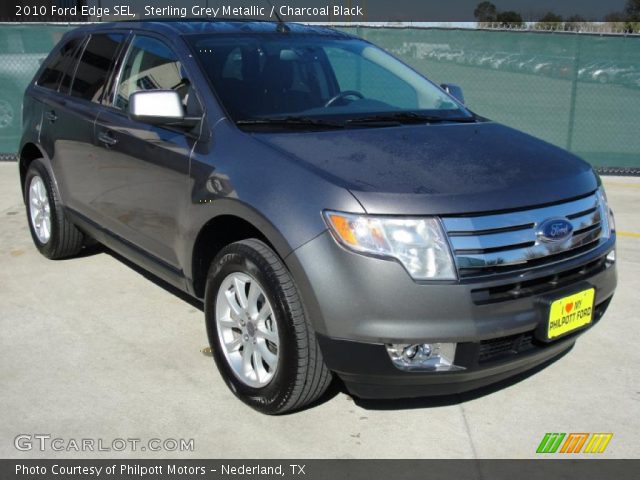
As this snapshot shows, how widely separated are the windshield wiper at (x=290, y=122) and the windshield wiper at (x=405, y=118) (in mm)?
145

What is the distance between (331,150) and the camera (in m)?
3.25

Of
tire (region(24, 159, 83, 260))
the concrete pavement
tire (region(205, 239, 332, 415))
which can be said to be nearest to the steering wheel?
tire (region(205, 239, 332, 415))

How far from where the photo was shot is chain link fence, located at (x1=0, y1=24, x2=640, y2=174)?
369 inches

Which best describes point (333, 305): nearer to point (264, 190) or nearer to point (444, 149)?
point (264, 190)

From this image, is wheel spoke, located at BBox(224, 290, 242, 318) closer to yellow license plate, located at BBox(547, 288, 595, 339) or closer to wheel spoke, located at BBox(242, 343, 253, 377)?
wheel spoke, located at BBox(242, 343, 253, 377)

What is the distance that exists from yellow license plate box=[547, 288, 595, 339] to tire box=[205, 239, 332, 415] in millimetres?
971

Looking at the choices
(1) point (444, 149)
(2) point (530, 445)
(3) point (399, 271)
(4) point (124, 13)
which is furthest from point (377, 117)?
(4) point (124, 13)

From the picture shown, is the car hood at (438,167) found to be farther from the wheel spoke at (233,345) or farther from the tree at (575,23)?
the tree at (575,23)

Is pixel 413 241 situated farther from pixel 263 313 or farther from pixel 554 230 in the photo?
pixel 263 313

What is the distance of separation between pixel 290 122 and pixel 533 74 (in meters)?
6.88

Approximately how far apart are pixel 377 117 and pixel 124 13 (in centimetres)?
1975

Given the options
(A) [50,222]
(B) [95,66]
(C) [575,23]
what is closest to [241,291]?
(B) [95,66]

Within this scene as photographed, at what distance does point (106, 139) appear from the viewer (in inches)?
174

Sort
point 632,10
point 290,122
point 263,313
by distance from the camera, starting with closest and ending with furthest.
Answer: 1. point 263,313
2. point 290,122
3. point 632,10
